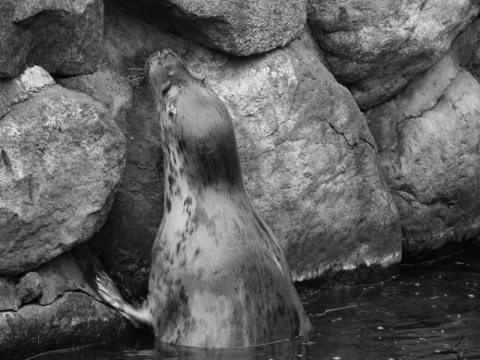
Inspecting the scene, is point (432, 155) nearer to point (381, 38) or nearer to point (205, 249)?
point (381, 38)

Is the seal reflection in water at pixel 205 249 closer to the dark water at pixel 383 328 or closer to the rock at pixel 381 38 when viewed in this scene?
the dark water at pixel 383 328

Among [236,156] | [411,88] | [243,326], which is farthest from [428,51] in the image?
[243,326]

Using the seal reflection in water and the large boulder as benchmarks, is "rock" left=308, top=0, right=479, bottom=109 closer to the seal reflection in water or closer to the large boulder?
the seal reflection in water

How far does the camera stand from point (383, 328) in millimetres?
5973

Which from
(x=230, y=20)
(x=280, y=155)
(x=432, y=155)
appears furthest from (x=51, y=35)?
(x=432, y=155)

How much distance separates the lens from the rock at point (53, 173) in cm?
530

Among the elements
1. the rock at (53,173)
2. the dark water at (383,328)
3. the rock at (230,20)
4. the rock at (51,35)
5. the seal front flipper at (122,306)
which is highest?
the rock at (230,20)

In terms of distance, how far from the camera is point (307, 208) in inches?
257

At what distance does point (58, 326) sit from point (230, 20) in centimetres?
185

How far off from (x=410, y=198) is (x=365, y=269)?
67cm

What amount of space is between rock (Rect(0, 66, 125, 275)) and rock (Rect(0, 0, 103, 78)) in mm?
141

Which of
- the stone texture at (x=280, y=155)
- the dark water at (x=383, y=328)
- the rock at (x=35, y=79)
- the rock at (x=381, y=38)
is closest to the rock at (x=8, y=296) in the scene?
the dark water at (x=383, y=328)

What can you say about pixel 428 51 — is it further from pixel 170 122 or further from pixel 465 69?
pixel 170 122

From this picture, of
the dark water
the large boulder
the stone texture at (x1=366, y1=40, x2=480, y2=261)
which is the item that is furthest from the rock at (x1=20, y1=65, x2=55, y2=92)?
the stone texture at (x1=366, y1=40, x2=480, y2=261)
